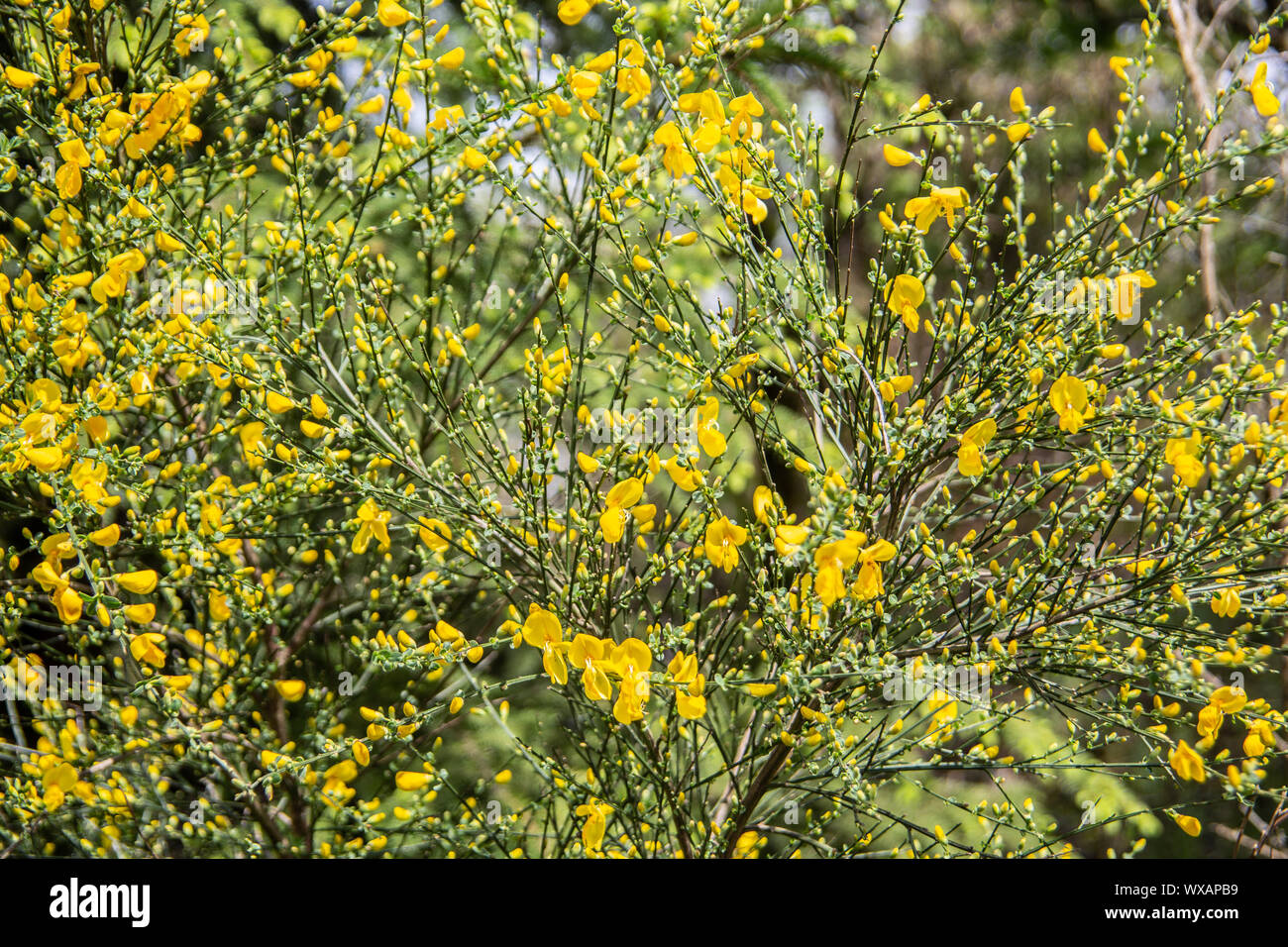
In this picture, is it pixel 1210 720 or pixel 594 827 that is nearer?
pixel 1210 720

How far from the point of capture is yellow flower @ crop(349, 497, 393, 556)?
1701 mm

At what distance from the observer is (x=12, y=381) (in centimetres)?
175

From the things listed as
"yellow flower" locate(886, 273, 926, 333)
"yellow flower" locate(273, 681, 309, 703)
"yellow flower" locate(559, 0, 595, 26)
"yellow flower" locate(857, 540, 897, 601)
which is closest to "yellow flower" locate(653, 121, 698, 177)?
"yellow flower" locate(559, 0, 595, 26)

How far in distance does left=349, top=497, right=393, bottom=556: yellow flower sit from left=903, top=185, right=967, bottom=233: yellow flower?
1.09 m

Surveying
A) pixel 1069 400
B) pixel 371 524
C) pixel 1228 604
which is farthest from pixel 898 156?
pixel 371 524

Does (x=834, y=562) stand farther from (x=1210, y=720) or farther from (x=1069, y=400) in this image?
(x=1210, y=720)

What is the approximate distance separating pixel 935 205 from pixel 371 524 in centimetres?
117

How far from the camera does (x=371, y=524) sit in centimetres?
174

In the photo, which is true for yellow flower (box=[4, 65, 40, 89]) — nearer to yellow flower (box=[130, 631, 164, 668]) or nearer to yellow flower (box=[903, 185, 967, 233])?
yellow flower (box=[130, 631, 164, 668])

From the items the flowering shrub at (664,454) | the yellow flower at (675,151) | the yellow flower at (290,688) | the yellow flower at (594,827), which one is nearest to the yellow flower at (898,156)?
the flowering shrub at (664,454)

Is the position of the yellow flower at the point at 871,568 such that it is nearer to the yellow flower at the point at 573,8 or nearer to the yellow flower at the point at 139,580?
the yellow flower at the point at 573,8

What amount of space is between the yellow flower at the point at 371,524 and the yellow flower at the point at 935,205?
109 cm

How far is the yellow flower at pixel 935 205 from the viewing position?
4.76 ft
